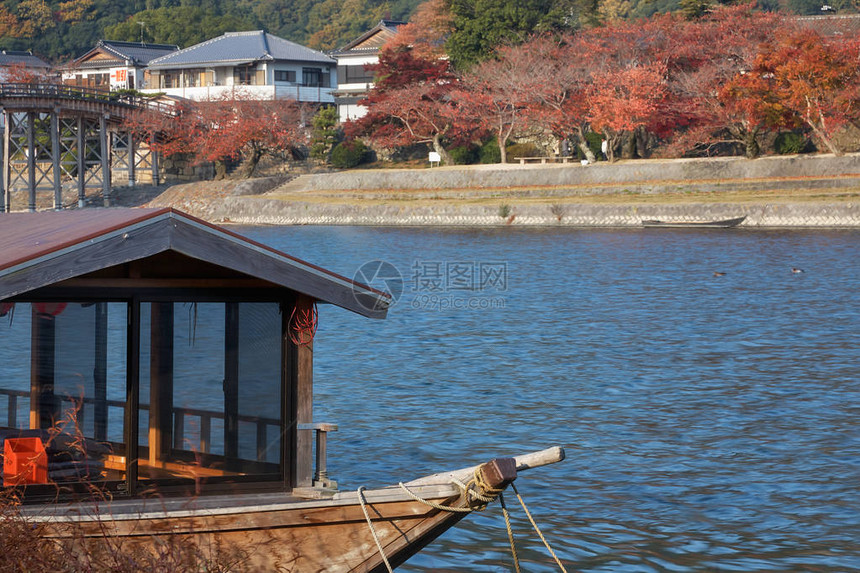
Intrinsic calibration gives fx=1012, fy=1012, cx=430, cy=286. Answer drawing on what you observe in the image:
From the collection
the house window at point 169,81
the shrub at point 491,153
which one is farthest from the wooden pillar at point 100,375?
the house window at point 169,81

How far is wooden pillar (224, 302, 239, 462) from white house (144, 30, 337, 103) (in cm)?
7424

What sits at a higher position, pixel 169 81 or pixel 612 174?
pixel 169 81

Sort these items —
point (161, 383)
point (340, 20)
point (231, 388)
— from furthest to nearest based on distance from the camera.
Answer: point (340, 20) → point (231, 388) → point (161, 383)

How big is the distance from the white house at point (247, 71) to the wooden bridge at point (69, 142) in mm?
9403

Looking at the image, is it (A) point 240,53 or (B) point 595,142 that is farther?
(A) point 240,53

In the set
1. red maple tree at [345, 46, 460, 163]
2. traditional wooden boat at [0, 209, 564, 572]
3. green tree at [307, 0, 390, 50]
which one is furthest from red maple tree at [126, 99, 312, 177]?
traditional wooden boat at [0, 209, 564, 572]

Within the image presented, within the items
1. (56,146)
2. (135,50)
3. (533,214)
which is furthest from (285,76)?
(533,214)

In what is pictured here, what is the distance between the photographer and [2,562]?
6762 mm

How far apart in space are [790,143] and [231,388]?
5564cm

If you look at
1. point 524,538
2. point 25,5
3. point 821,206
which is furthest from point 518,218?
point 25,5

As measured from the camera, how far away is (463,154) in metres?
68.9

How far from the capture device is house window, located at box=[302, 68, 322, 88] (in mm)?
85456

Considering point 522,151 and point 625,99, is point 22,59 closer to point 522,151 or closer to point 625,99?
point 522,151

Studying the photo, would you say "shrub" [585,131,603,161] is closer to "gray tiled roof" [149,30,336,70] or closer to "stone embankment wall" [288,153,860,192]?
"stone embankment wall" [288,153,860,192]
